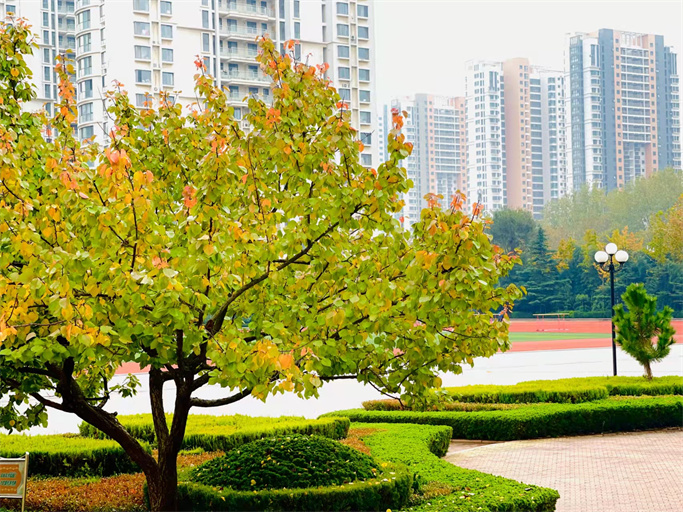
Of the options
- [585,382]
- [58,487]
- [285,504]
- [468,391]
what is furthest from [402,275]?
[585,382]

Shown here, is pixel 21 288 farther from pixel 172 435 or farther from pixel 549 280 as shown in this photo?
pixel 549 280

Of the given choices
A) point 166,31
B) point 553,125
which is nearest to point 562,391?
point 166,31

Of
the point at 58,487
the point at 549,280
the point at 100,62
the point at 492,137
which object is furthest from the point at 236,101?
the point at 58,487

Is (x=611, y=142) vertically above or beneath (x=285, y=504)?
above

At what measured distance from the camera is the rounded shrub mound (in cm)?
676

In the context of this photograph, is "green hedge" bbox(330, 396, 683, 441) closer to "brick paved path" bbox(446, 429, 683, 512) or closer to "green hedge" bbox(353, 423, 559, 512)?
"brick paved path" bbox(446, 429, 683, 512)

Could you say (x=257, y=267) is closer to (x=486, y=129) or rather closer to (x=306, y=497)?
(x=306, y=497)

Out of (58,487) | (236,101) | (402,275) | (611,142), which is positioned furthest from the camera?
(611,142)

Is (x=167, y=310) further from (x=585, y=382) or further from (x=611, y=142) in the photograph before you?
(x=611, y=142)

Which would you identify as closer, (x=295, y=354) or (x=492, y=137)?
(x=295, y=354)

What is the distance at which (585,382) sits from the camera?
15.7 meters

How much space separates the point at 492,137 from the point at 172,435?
77468mm

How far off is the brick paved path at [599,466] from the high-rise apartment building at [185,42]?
3979 cm

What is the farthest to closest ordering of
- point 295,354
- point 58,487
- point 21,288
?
point 58,487 → point 295,354 → point 21,288
